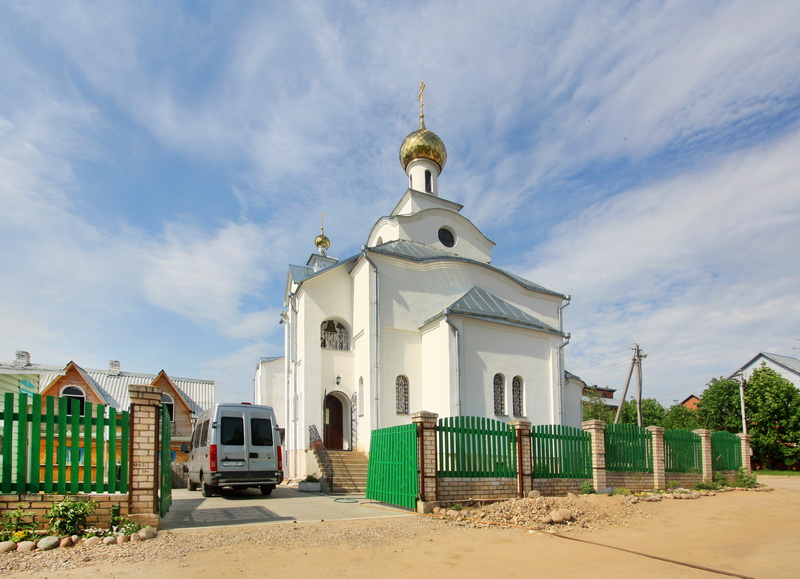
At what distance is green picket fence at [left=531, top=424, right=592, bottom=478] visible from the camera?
1251 cm

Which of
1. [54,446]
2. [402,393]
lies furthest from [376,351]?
[54,446]

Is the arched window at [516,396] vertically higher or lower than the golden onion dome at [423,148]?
lower

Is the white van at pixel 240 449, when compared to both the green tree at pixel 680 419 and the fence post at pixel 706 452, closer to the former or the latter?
the fence post at pixel 706 452

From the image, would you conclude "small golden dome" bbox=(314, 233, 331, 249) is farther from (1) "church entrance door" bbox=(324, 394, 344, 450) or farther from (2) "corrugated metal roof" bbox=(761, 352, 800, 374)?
(2) "corrugated metal roof" bbox=(761, 352, 800, 374)

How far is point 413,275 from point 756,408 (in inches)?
952

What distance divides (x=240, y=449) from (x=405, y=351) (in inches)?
318

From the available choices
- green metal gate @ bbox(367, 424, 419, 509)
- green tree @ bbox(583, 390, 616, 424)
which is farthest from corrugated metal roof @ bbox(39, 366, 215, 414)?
green tree @ bbox(583, 390, 616, 424)

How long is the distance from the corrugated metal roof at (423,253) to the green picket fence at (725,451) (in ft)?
29.1

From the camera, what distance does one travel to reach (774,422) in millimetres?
32500

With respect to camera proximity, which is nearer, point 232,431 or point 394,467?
point 394,467

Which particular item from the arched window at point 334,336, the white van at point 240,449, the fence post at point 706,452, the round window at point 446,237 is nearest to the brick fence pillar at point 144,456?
the white van at point 240,449

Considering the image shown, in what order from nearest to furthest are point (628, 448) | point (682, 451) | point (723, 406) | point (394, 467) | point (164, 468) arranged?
point (164, 468) < point (394, 467) < point (628, 448) < point (682, 451) < point (723, 406)

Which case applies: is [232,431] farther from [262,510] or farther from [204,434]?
[262,510]

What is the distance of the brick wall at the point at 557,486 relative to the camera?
485 inches
